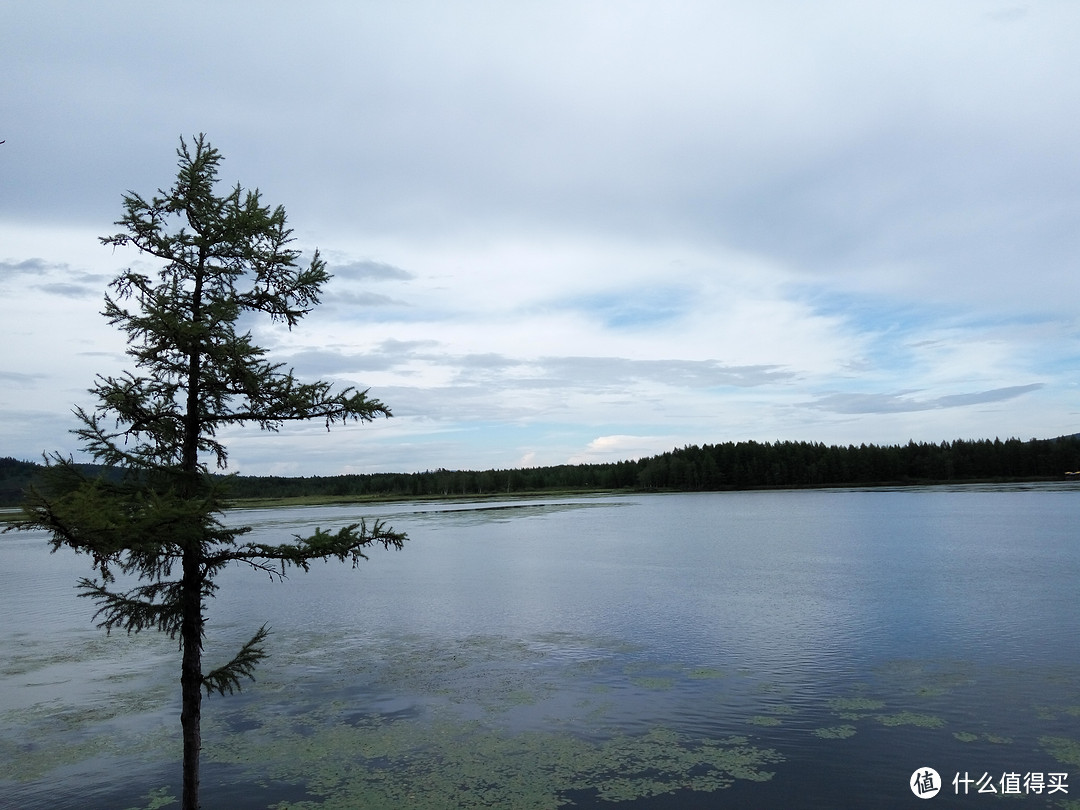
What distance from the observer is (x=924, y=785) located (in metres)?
14.8

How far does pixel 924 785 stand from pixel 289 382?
14.9 metres

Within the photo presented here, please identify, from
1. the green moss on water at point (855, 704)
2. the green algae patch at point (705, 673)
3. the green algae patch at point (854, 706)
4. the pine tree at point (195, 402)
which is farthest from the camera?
the green algae patch at point (705, 673)

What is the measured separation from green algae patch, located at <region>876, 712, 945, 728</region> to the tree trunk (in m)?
15.5

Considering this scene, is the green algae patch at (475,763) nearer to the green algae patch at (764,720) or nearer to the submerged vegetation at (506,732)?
the submerged vegetation at (506,732)

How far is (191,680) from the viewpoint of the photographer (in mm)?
12438

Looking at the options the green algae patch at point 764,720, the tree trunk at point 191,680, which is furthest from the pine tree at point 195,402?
the green algae patch at point 764,720

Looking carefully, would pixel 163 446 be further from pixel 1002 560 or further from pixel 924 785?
pixel 1002 560

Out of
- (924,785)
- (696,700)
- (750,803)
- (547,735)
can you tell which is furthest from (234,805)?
(924,785)

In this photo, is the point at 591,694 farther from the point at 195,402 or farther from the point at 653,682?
the point at 195,402

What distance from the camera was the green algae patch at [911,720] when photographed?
17.9 m
